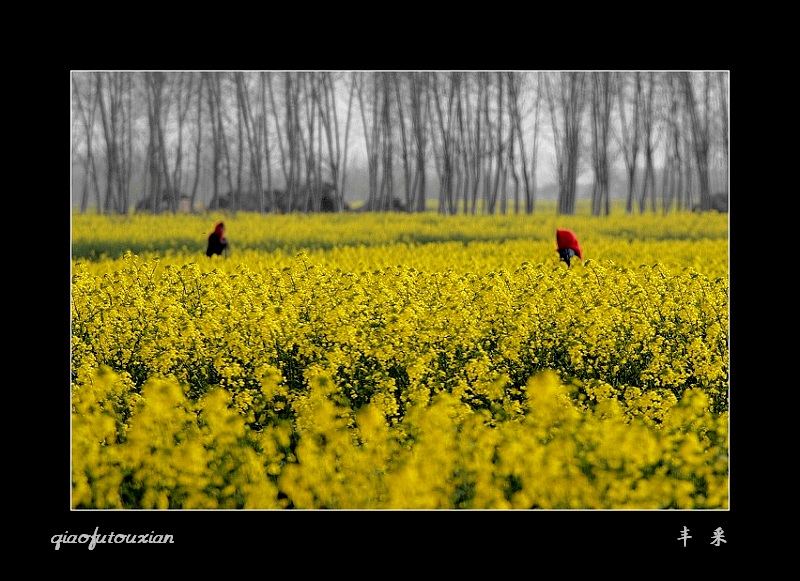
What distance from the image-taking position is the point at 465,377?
5.77 meters

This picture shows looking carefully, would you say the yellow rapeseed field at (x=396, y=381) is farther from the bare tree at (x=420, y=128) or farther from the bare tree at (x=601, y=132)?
the bare tree at (x=420, y=128)

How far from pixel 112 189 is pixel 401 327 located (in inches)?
154

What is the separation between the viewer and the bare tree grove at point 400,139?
668cm

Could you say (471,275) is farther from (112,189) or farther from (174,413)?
(112,189)

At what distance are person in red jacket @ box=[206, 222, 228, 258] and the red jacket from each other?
2.86 meters

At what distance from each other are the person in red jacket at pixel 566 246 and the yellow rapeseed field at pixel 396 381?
131 mm

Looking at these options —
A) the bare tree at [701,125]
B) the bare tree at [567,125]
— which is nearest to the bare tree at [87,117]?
the bare tree at [567,125]

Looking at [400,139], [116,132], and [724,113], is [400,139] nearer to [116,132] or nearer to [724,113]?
[116,132]

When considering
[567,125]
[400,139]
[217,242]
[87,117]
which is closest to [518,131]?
[567,125]

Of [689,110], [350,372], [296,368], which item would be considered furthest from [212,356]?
[689,110]

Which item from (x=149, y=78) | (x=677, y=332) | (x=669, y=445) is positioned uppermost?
(x=149, y=78)

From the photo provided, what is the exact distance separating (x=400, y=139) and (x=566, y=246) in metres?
1.65

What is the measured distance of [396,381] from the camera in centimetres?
592

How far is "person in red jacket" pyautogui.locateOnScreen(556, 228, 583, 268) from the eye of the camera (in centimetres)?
791
